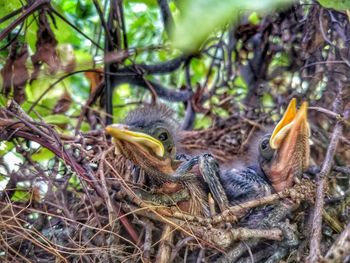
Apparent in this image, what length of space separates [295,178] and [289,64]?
63cm

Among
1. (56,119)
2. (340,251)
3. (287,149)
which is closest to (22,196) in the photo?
(56,119)

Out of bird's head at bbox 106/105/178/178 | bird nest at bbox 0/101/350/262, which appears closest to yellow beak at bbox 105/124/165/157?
bird's head at bbox 106/105/178/178

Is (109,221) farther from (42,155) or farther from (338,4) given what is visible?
(338,4)

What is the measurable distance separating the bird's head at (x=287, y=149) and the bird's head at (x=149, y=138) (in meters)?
0.24

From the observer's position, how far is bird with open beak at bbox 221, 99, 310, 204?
1.10 metres

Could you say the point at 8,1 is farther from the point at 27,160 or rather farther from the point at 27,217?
the point at 27,217

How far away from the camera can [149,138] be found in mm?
1013

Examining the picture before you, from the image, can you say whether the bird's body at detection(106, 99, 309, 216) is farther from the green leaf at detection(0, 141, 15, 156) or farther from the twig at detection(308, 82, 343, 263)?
the green leaf at detection(0, 141, 15, 156)

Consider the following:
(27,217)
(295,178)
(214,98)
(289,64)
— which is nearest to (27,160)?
(27,217)

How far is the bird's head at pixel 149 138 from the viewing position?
0.98 meters

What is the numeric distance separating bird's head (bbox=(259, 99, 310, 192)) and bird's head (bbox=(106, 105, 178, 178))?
9.4 inches

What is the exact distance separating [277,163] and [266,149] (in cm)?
5

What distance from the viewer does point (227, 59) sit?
1768 millimetres

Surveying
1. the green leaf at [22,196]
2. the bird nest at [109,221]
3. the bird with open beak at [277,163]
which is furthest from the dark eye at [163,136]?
the green leaf at [22,196]
